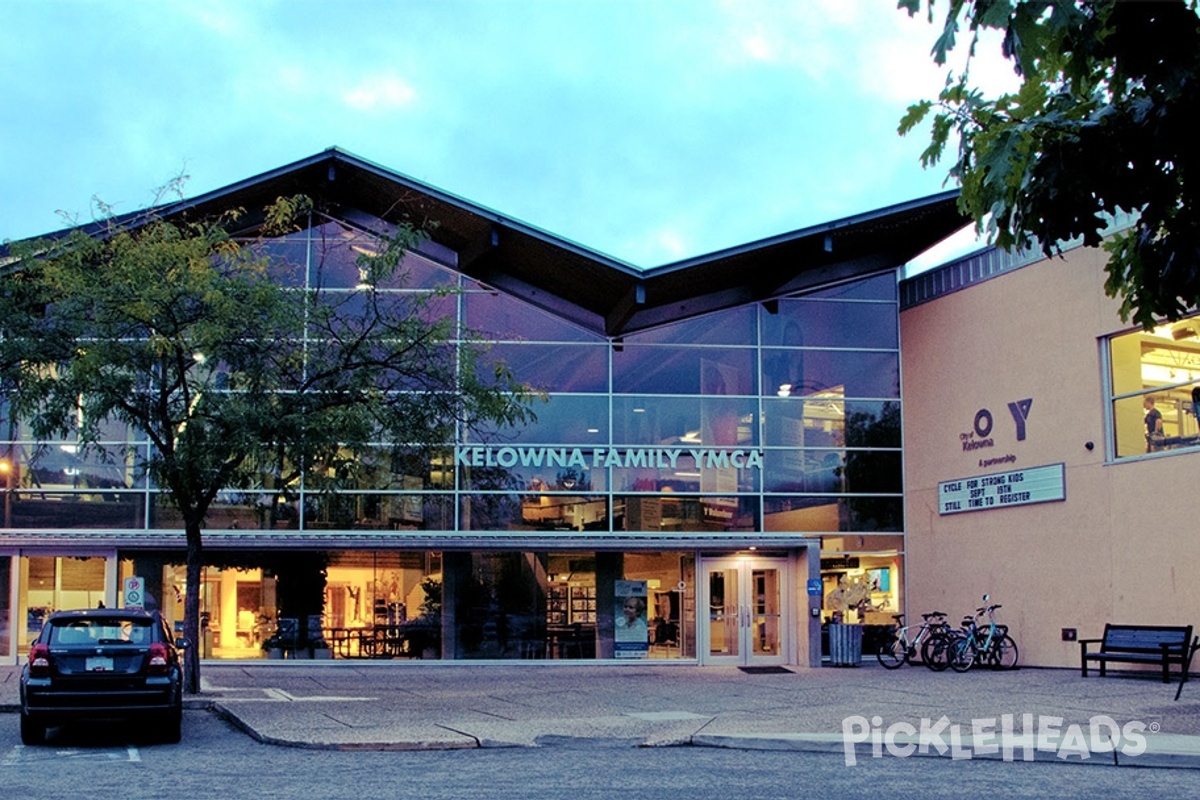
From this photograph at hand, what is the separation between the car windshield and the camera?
528 inches

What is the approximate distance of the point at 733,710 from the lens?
52.5 feet

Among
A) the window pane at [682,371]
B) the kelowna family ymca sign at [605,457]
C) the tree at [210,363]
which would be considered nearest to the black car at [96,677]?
the tree at [210,363]

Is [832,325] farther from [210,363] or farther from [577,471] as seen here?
[210,363]

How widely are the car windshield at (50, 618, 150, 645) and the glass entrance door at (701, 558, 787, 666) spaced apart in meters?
14.0

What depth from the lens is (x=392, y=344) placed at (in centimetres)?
1823

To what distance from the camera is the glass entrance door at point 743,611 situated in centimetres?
2555

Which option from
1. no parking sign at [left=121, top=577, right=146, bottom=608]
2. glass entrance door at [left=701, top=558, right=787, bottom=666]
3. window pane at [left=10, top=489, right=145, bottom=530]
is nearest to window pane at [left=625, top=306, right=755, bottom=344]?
glass entrance door at [left=701, top=558, right=787, bottom=666]

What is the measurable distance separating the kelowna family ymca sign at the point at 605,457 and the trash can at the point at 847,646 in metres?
3.64

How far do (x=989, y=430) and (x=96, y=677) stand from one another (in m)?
17.2

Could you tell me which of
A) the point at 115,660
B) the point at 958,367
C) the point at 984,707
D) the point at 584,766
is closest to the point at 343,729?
the point at 115,660

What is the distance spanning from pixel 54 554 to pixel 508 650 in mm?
9093

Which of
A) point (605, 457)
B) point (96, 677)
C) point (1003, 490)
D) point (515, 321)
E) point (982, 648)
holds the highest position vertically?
point (515, 321)

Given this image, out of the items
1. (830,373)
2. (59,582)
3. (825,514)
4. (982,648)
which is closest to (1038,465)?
(982,648)

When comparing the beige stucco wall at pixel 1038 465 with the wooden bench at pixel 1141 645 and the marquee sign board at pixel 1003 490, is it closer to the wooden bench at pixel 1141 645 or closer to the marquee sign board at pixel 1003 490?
the marquee sign board at pixel 1003 490
